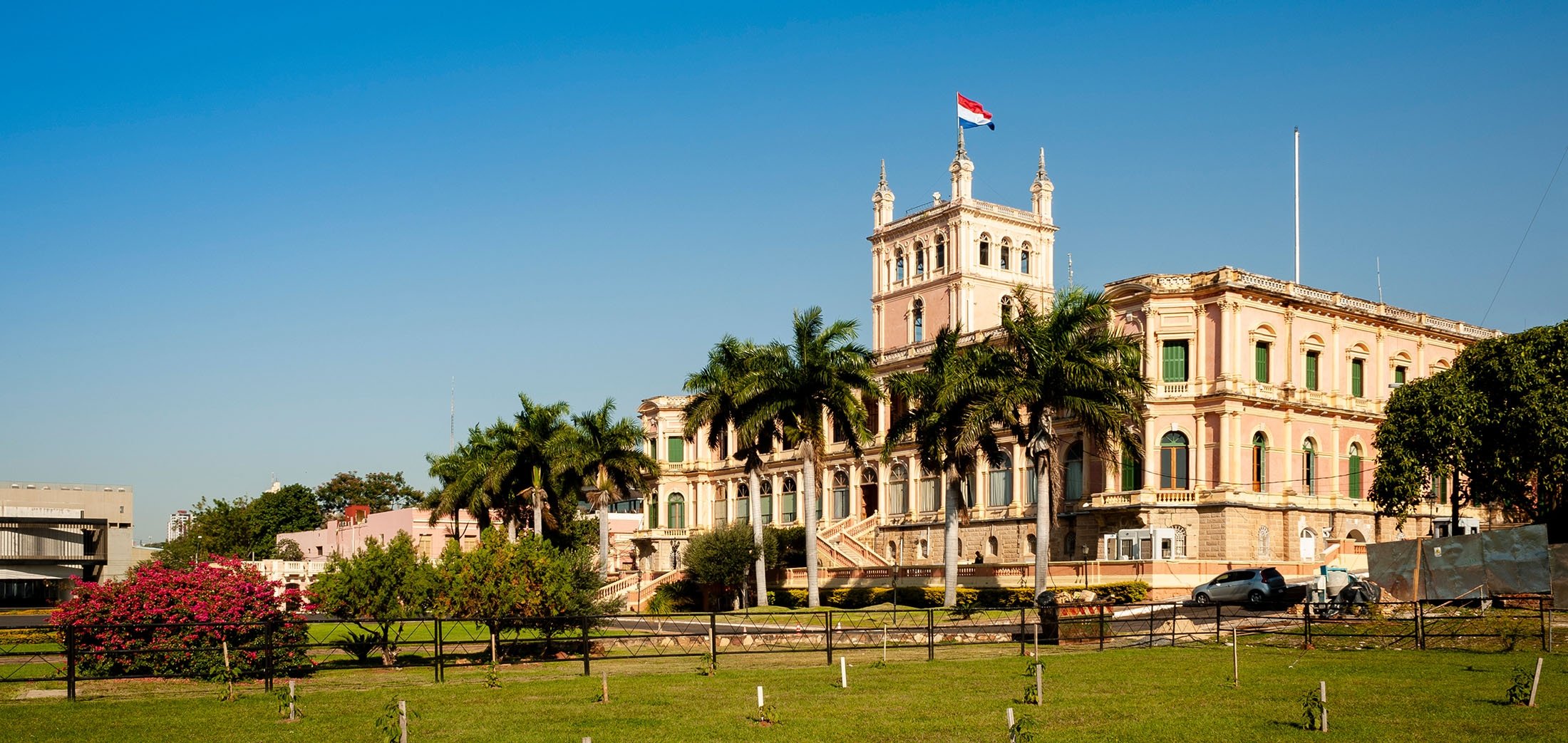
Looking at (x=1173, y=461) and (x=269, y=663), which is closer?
(x=269, y=663)

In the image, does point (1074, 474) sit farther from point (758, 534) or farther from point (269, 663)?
point (269, 663)

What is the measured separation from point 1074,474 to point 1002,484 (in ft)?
16.1

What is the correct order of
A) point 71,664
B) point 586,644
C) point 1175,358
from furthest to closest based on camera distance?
1. point 1175,358
2. point 586,644
3. point 71,664

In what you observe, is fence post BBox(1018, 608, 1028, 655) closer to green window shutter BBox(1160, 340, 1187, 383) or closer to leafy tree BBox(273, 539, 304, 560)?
green window shutter BBox(1160, 340, 1187, 383)

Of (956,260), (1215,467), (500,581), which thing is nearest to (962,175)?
(956,260)

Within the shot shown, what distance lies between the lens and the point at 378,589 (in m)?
30.4

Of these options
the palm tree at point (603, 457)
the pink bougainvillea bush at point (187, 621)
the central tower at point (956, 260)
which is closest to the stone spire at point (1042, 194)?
the central tower at point (956, 260)

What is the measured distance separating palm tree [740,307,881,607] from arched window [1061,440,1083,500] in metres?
12.7

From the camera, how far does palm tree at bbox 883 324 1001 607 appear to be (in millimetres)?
46656

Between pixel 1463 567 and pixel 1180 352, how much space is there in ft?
77.7

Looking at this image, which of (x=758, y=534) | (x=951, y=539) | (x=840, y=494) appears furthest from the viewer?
(x=840, y=494)

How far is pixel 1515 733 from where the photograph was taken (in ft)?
53.5

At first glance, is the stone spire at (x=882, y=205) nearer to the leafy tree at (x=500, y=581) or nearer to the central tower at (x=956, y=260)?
the central tower at (x=956, y=260)

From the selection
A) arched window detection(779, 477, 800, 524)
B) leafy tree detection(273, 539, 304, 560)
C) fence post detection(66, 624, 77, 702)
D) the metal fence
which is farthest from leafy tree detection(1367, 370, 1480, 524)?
leafy tree detection(273, 539, 304, 560)
